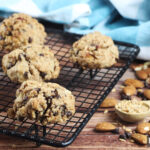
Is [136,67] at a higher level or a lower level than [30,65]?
lower

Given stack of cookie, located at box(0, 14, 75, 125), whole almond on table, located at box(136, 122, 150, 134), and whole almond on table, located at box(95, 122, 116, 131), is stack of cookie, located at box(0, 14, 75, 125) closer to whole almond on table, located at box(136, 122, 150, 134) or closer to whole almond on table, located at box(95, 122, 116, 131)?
whole almond on table, located at box(95, 122, 116, 131)

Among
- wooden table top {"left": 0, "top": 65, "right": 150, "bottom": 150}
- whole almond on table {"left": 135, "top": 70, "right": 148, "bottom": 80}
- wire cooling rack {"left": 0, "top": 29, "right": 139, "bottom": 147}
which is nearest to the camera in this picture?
wooden table top {"left": 0, "top": 65, "right": 150, "bottom": 150}

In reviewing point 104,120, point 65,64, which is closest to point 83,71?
point 65,64

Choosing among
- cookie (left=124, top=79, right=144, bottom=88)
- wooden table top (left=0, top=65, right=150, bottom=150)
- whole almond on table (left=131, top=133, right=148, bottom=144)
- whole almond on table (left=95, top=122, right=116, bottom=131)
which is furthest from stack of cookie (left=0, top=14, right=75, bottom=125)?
cookie (left=124, top=79, right=144, bottom=88)

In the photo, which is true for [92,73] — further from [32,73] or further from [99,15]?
[99,15]

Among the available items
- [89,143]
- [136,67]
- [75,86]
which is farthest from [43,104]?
[136,67]

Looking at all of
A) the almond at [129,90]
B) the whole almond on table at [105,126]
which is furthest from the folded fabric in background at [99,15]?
the whole almond on table at [105,126]
